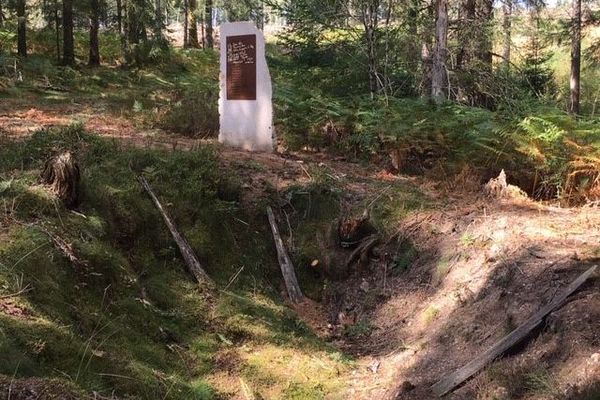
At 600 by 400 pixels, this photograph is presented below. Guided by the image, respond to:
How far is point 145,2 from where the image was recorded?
1909 centimetres

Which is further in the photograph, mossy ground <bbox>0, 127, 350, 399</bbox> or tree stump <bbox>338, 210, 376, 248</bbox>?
tree stump <bbox>338, 210, 376, 248</bbox>

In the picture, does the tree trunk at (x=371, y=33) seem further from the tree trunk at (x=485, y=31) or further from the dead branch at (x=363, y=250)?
the dead branch at (x=363, y=250)

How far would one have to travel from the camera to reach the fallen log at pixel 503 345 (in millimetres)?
4484

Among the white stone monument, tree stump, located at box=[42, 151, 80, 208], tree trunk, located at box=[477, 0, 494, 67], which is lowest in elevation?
tree stump, located at box=[42, 151, 80, 208]

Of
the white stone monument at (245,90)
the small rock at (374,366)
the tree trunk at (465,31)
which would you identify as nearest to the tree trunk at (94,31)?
the white stone monument at (245,90)

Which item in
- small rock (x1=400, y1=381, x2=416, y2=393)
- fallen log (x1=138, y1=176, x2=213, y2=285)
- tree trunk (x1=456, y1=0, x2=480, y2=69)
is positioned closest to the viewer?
small rock (x1=400, y1=381, x2=416, y2=393)

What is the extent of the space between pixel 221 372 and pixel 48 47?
2000 cm

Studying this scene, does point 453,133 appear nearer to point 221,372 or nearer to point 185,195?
point 185,195

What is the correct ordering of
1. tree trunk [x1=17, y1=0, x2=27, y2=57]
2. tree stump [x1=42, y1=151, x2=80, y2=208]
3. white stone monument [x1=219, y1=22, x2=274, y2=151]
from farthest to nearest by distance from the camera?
tree trunk [x1=17, y1=0, x2=27, y2=57], white stone monument [x1=219, y1=22, x2=274, y2=151], tree stump [x1=42, y1=151, x2=80, y2=208]

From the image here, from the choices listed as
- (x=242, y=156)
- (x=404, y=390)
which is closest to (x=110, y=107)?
(x=242, y=156)

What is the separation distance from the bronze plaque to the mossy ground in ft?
8.93

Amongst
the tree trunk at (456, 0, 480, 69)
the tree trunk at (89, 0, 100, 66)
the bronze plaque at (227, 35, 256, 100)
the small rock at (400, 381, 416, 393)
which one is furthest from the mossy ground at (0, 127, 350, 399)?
the tree trunk at (89, 0, 100, 66)

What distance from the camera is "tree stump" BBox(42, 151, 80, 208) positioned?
5.51 m

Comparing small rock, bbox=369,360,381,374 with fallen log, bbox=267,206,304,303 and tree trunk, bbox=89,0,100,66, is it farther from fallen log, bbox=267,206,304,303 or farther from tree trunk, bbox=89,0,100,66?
tree trunk, bbox=89,0,100,66
